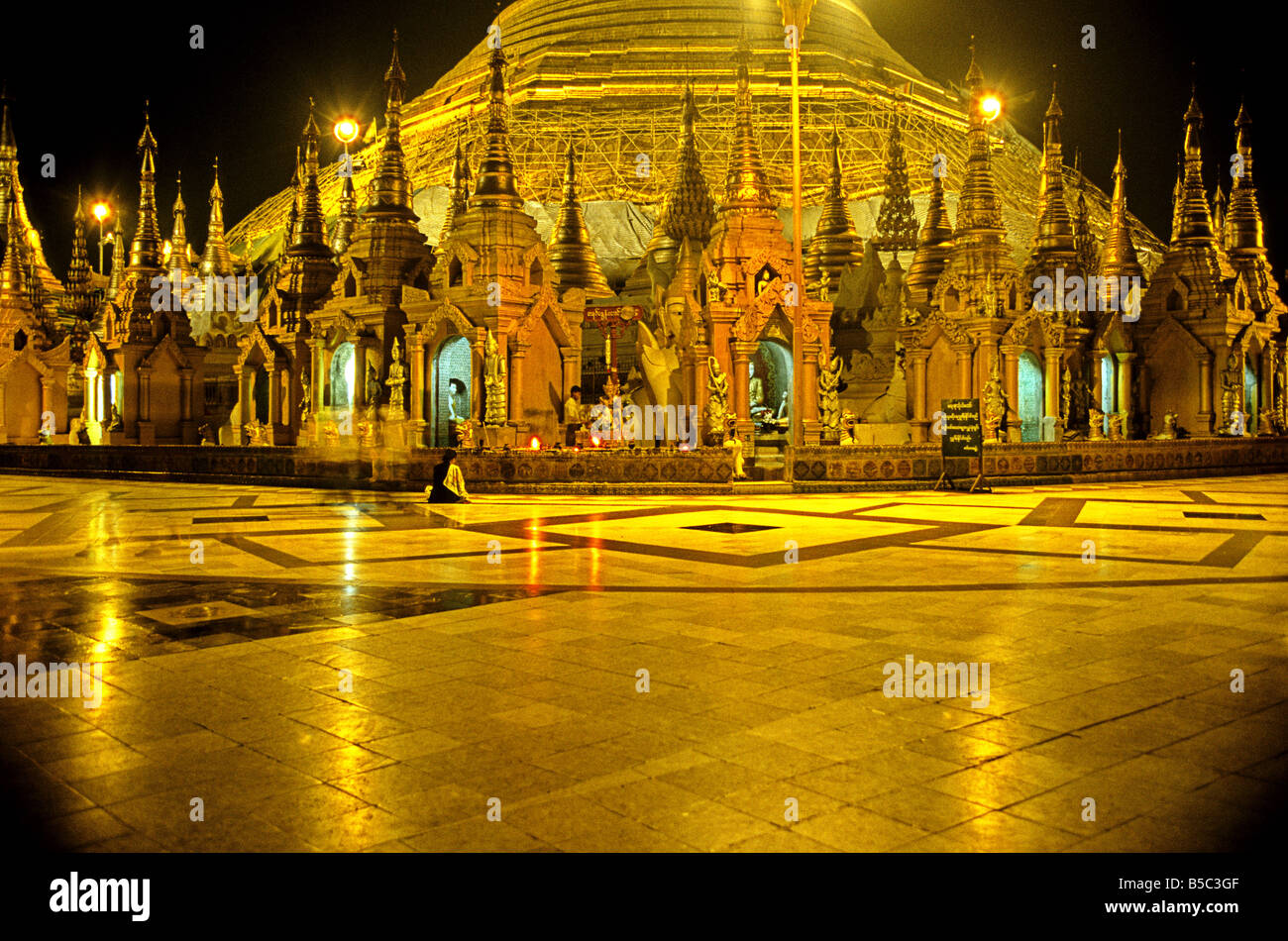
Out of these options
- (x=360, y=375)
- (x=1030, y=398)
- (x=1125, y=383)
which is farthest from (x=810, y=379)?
(x=1125, y=383)

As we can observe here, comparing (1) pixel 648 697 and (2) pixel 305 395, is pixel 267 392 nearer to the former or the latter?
(2) pixel 305 395

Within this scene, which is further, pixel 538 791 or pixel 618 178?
pixel 618 178

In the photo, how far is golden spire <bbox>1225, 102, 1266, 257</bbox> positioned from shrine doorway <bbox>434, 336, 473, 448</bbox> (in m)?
32.8

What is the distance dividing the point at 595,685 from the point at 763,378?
32.4 meters

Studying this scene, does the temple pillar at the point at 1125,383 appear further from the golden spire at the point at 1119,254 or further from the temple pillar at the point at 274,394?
the temple pillar at the point at 274,394

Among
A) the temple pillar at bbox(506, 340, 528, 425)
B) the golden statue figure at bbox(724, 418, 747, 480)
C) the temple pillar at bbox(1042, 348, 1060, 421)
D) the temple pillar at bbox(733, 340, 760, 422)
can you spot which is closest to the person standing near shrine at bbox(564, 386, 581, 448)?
the temple pillar at bbox(506, 340, 528, 425)

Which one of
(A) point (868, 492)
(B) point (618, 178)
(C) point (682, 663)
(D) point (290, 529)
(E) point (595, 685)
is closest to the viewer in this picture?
(E) point (595, 685)

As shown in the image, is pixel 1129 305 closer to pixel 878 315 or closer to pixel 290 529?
pixel 878 315

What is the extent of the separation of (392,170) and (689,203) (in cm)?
1291

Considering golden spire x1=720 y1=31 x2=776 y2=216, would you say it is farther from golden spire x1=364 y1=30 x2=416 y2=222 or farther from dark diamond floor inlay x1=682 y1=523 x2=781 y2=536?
dark diamond floor inlay x1=682 y1=523 x2=781 y2=536

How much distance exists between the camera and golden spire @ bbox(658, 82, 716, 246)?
142 ft

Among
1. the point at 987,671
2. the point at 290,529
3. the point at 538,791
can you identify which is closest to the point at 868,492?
the point at 290,529

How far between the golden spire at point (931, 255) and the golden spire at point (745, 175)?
757 centimetres
